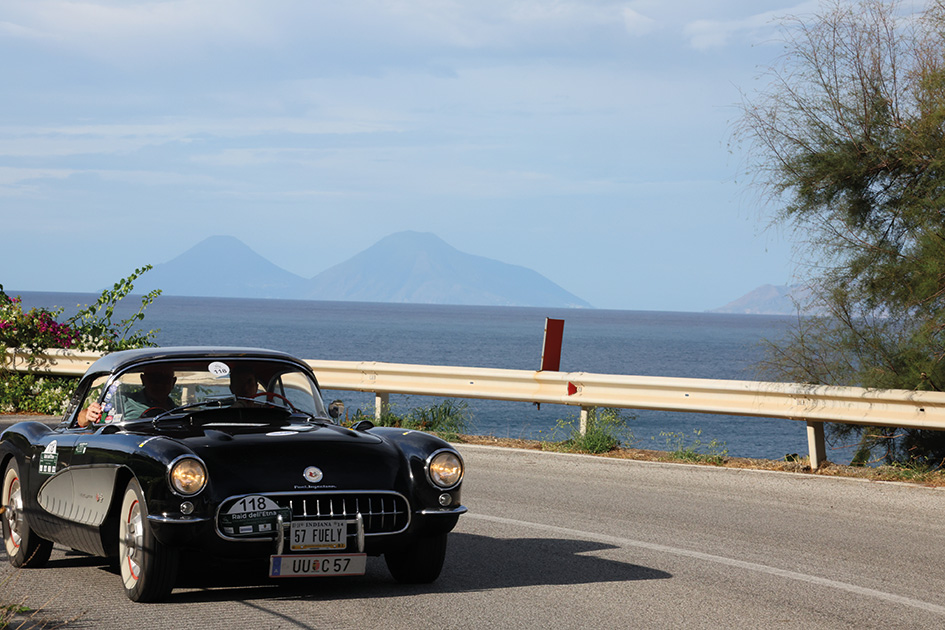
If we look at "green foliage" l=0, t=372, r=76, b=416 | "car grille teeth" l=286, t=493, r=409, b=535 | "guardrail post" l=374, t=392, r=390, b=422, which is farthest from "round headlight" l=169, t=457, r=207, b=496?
"green foliage" l=0, t=372, r=76, b=416

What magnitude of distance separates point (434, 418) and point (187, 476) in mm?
9270

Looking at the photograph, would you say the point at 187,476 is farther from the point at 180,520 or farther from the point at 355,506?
the point at 355,506

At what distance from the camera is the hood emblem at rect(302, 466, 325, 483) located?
5449 millimetres

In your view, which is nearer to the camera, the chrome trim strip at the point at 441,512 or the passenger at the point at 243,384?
the chrome trim strip at the point at 441,512

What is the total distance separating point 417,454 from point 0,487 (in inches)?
120

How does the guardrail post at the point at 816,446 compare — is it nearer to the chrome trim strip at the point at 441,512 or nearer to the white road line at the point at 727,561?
the white road line at the point at 727,561

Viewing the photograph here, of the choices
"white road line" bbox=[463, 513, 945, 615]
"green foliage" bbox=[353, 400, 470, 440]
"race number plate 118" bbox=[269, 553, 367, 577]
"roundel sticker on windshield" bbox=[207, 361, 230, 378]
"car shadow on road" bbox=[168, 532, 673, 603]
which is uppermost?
"roundel sticker on windshield" bbox=[207, 361, 230, 378]

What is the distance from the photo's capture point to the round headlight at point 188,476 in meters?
5.30

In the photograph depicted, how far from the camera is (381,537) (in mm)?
5582

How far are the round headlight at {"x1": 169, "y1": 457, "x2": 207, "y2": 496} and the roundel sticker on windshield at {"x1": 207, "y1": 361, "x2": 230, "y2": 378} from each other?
1168 mm

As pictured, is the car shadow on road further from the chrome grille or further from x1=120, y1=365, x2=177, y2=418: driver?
x1=120, y1=365, x2=177, y2=418: driver

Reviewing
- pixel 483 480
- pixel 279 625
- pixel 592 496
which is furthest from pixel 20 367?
pixel 279 625

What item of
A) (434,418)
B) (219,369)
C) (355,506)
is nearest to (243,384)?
(219,369)

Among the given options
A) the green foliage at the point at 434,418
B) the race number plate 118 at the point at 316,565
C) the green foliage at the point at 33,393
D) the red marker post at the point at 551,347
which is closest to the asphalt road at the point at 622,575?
the race number plate 118 at the point at 316,565
